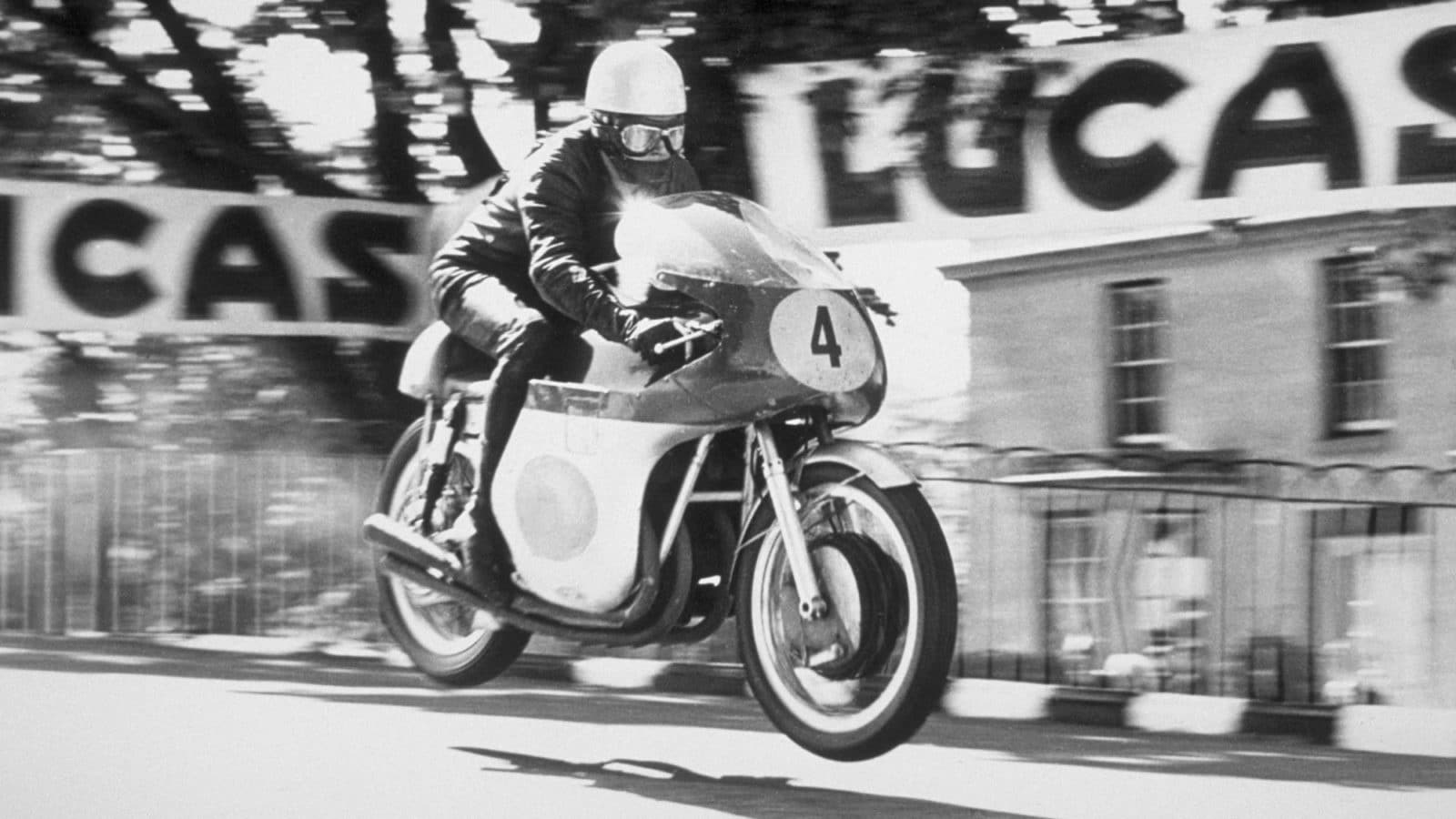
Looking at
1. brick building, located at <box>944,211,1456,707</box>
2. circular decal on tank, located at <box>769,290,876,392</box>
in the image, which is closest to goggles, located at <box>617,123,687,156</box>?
circular decal on tank, located at <box>769,290,876,392</box>

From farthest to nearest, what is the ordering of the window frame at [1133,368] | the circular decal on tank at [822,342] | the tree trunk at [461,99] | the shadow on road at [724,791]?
the window frame at [1133,368], the tree trunk at [461,99], the circular decal on tank at [822,342], the shadow on road at [724,791]

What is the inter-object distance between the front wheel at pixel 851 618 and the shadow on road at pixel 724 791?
0.13 meters

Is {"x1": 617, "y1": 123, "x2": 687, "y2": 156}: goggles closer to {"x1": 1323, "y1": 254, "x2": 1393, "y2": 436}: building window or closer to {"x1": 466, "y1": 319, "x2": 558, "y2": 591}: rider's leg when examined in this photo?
{"x1": 466, "y1": 319, "x2": 558, "y2": 591}: rider's leg

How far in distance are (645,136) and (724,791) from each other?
181 cm

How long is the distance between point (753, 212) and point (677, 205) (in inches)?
7.9

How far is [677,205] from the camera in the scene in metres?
5.66

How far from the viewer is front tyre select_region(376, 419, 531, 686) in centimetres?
654

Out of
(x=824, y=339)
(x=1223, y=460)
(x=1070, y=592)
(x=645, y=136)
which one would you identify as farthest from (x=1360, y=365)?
(x=824, y=339)

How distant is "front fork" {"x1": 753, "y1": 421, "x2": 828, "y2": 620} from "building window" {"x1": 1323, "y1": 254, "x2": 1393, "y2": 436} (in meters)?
10.2

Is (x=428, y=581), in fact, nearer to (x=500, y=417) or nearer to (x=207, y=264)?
(x=500, y=417)

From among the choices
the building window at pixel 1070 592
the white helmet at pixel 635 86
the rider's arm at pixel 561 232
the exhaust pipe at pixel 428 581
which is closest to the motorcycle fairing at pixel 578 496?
the exhaust pipe at pixel 428 581

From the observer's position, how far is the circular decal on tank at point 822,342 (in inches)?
209

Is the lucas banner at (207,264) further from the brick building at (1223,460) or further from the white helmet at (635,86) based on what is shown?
the white helmet at (635,86)

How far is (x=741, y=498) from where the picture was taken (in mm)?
5684
